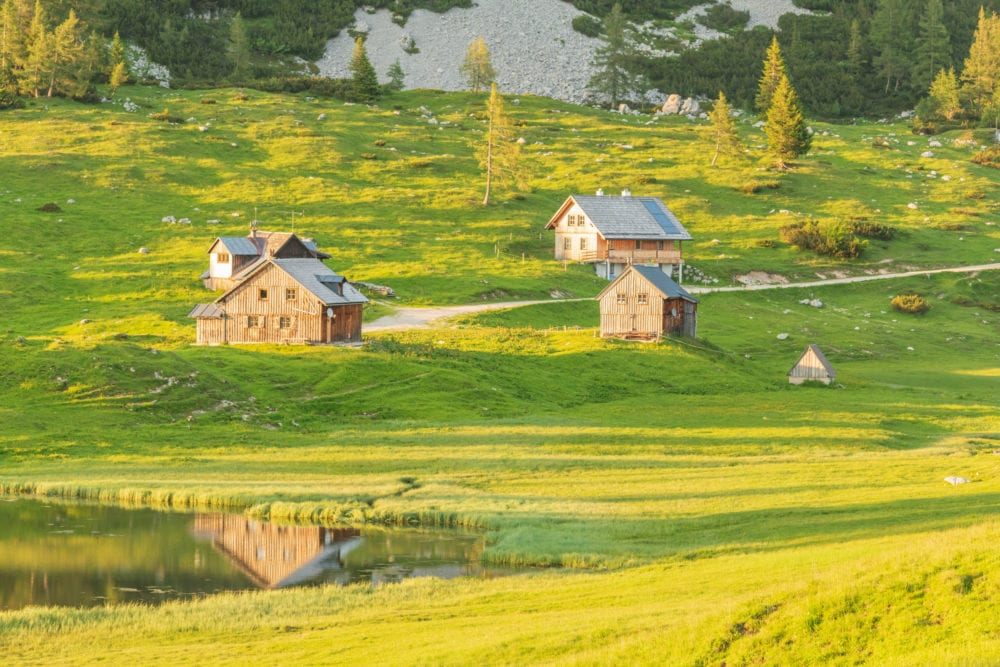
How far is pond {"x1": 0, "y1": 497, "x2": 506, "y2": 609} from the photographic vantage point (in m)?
35.3

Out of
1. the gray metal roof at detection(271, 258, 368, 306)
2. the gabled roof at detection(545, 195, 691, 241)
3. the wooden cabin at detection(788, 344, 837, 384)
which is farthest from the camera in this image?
the gabled roof at detection(545, 195, 691, 241)

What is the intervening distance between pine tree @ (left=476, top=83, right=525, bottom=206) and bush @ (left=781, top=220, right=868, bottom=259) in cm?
2906

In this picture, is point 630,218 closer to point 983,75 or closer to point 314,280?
point 314,280

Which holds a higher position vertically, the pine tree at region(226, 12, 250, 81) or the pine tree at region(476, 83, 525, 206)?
the pine tree at region(226, 12, 250, 81)

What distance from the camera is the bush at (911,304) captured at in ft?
351

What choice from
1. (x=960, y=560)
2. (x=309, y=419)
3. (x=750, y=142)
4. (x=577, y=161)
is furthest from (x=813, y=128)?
(x=960, y=560)

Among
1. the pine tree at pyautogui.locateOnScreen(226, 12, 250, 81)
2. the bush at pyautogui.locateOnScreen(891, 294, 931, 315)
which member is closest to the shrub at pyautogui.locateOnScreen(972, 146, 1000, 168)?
the bush at pyautogui.locateOnScreen(891, 294, 931, 315)

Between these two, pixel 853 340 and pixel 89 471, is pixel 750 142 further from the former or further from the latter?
pixel 89 471

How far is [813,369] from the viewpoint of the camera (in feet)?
263

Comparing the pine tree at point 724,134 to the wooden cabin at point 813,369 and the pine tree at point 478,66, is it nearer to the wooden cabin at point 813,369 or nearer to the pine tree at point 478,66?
the pine tree at point 478,66

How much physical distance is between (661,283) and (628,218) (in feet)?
100

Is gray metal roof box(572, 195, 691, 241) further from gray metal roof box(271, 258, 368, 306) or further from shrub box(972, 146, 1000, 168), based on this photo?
shrub box(972, 146, 1000, 168)

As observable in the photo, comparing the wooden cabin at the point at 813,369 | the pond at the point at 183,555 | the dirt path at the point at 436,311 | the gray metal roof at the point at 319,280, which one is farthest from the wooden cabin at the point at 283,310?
the pond at the point at 183,555

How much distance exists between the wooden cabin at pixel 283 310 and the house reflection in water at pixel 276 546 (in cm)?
3459
